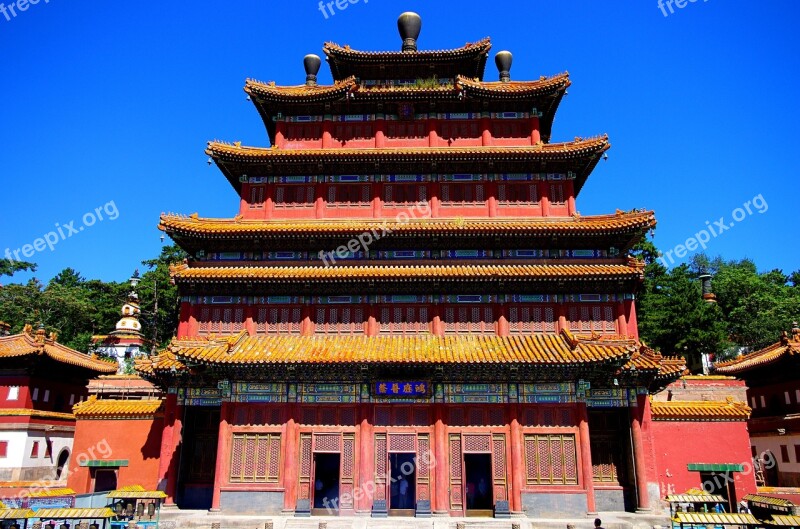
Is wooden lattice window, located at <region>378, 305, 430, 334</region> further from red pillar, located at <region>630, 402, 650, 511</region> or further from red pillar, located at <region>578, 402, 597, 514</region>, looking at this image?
red pillar, located at <region>630, 402, 650, 511</region>

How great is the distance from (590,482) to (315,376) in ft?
38.1

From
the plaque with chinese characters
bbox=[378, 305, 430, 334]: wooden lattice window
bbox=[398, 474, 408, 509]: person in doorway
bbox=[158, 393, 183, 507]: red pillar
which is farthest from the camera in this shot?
bbox=[378, 305, 430, 334]: wooden lattice window

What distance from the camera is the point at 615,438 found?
2364 cm

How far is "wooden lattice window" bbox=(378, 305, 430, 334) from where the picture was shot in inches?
973

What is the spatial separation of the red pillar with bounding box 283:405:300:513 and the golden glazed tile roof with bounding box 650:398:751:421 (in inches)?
610

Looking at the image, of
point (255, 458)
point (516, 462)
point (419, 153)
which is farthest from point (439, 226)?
point (255, 458)

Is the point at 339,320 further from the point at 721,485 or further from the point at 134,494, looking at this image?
the point at 721,485

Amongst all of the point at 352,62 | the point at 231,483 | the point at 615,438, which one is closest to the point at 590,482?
the point at 615,438

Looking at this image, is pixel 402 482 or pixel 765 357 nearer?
pixel 402 482

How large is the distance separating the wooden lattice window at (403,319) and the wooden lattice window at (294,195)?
7303 millimetres

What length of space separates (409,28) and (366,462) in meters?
24.2

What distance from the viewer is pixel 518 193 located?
2777 cm

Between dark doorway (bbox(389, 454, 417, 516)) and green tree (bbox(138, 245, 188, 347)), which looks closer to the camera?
dark doorway (bbox(389, 454, 417, 516))

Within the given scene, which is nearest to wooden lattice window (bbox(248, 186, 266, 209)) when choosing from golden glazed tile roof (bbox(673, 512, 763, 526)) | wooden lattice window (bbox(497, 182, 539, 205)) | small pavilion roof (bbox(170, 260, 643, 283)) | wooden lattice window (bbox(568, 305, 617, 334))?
small pavilion roof (bbox(170, 260, 643, 283))
